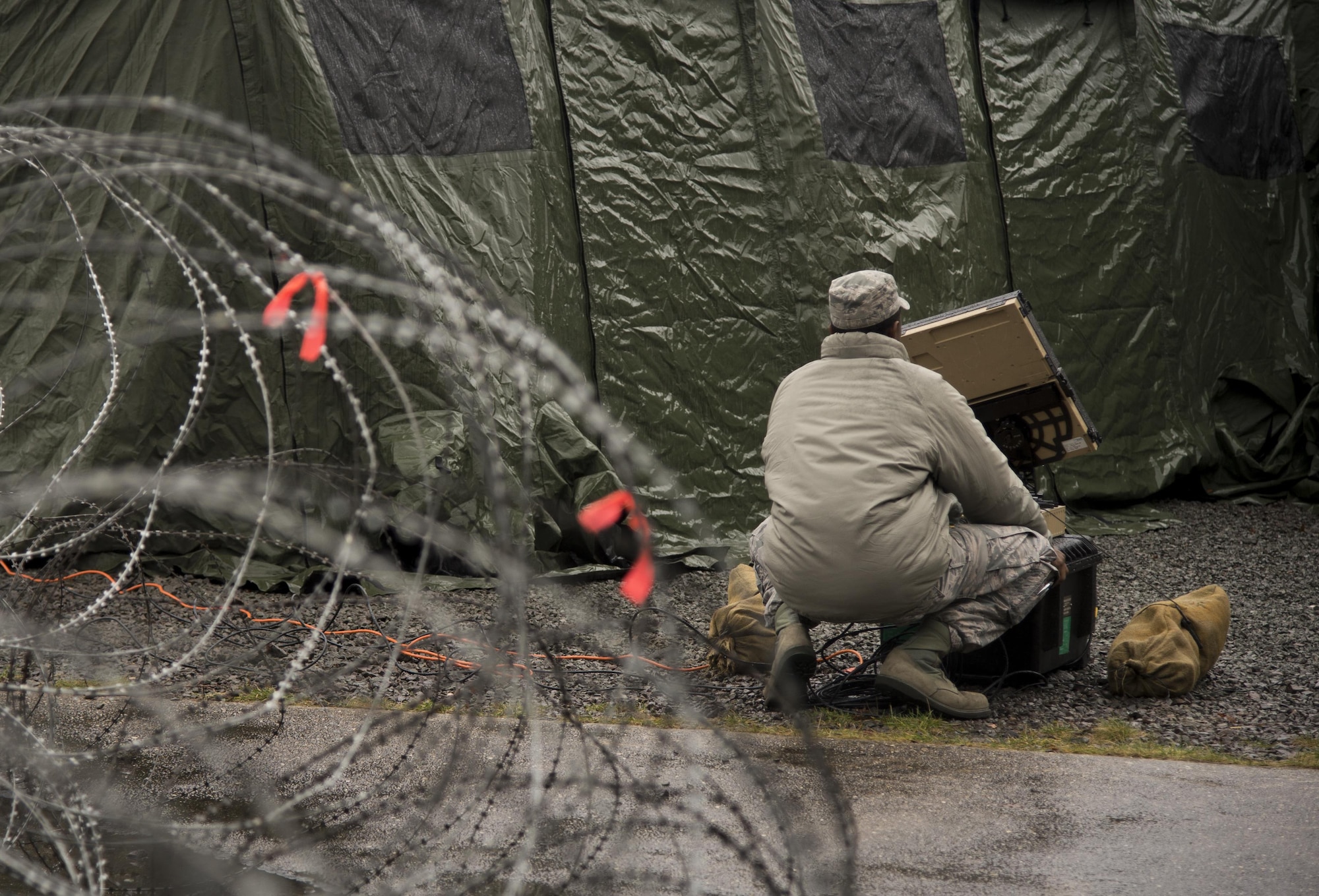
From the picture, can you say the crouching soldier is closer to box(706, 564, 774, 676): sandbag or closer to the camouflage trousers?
the camouflage trousers

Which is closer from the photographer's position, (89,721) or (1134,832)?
(1134,832)

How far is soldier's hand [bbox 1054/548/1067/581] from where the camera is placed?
348cm

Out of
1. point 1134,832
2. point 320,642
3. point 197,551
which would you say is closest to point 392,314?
point 197,551

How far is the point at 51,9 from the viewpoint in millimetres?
4941

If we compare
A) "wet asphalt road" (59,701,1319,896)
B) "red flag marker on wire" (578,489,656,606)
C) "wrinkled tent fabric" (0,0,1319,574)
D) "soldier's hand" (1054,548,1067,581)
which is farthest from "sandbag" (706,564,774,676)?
"red flag marker on wire" (578,489,656,606)

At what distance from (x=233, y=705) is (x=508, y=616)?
2148 mm

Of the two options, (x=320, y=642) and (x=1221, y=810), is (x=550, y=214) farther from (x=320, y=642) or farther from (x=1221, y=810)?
(x=1221, y=810)

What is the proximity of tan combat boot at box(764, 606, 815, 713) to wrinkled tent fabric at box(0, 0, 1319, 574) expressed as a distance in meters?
2.25

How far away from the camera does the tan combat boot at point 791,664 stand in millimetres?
3316

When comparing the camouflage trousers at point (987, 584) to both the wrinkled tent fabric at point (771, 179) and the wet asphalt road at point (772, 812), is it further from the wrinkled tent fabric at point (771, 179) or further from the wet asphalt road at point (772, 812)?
the wrinkled tent fabric at point (771, 179)

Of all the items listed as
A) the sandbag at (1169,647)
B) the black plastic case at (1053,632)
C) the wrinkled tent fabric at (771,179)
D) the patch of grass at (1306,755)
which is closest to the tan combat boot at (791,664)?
the black plastic case at (1053,632)

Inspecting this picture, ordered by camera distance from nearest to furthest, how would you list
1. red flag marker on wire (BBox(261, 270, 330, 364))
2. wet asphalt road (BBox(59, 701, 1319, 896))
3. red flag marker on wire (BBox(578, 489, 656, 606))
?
red flag marker on wire (BBox(578, 489, 656, 606)), red flag marker on wire (BBox(261, 270, 330, 364)), wet asphalt road (BBox(59, 701, 1319, 896))

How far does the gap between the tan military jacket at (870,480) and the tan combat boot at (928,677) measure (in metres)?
0.13

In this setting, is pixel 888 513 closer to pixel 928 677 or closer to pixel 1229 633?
pixel 928 677
